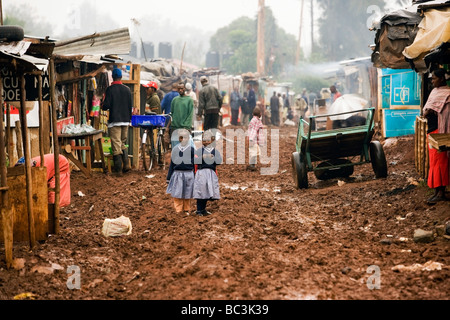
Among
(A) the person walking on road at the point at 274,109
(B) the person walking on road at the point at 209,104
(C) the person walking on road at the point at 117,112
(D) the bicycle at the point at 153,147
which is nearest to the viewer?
(C) the person walking on road at the point at 117,112

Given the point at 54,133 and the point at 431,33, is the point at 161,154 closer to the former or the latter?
the point at 54,133

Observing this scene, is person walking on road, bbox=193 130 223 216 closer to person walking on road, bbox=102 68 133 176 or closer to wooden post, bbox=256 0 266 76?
person walking on road, bbox=102 68 133 176

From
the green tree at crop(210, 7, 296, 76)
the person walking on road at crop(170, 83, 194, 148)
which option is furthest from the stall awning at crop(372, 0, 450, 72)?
the green tree at crop(210, 7, 296, 76)

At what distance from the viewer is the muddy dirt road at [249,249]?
5.62 meters

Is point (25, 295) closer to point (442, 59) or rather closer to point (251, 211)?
point (251, 211)

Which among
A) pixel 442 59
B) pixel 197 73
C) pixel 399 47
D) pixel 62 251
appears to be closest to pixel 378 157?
pixel 399 47

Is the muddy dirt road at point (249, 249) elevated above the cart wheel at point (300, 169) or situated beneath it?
situated beneath

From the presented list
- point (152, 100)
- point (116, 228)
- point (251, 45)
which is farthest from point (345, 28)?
point (116, 228)

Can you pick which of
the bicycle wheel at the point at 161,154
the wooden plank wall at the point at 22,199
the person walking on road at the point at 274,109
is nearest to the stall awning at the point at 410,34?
the bicycle wheel at the point at 161,154

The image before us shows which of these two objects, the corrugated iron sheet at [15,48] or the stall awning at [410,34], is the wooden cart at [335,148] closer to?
the stall awning at [410,34]

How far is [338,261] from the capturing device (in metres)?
6.57

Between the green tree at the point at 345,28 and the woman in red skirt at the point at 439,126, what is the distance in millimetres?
54516

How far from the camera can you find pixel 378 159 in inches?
468
